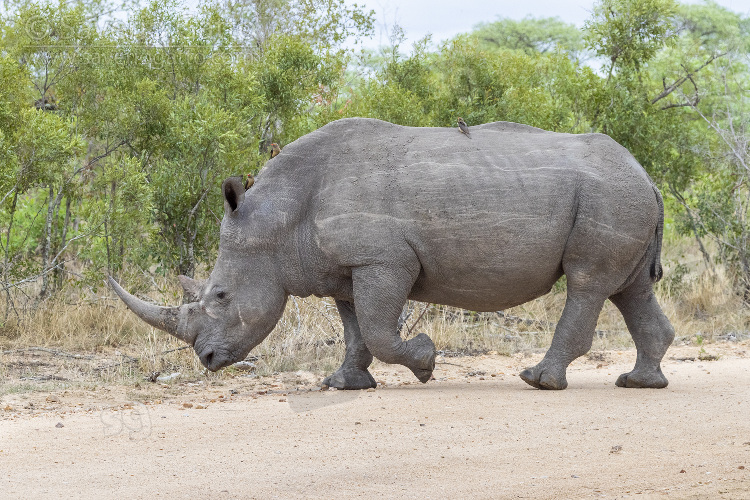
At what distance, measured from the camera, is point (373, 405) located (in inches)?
233

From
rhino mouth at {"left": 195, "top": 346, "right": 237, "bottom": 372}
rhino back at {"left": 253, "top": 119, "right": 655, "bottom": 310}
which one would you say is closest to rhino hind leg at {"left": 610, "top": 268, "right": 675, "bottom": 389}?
rhino back at {"left": 253, "top": 119, "right": 655, "bottom": 310}

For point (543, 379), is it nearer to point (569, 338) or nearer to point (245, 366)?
point (569, 338)

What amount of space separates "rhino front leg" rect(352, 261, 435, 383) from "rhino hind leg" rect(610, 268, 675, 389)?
1651 millimetres

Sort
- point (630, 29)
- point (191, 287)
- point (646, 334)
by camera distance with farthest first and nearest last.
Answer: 1. point (630, 29)
2. point (646, 334)
3. point (191, 287)

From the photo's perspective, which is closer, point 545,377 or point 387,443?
Result: point 387,443

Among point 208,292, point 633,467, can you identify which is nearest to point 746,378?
point 633,467

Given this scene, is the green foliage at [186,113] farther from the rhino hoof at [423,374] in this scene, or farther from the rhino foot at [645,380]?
the rhino foot at [645,380]

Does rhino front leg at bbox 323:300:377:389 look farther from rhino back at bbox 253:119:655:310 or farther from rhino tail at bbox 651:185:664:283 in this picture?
rhino tail at bbox 651:185:664:283

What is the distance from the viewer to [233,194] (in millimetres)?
6527

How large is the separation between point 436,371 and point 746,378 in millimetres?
2457

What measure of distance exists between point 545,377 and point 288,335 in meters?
3.06

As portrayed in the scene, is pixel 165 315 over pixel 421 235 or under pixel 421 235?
under

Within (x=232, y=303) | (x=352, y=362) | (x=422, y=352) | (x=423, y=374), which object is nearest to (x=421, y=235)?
(x=422, y=352)

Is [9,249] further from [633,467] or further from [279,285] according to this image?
[633,467]
